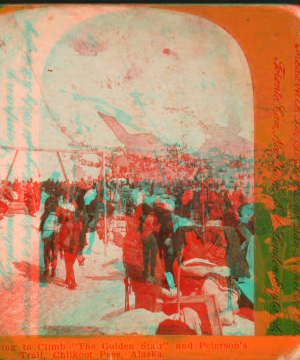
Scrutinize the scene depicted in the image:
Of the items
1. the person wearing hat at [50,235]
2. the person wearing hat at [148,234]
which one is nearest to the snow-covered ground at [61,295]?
the person wearing hat at [50,235]

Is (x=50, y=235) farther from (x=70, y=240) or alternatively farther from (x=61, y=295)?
(x=61, y=295)

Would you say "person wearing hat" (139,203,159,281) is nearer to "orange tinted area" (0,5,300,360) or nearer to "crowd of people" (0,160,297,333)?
"crowd of people" (0,160,297,333)

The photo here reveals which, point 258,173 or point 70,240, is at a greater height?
point 258,173

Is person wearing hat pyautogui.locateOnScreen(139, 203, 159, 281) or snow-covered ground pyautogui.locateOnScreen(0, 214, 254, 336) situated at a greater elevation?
person wearing hat pyautogui.locateOnScreen(139, 203, 159, 281)

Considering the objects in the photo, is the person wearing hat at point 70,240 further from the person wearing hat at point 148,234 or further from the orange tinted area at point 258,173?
the orange tinted area at point 258,173

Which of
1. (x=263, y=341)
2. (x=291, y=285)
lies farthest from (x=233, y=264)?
(x=263, y=341)

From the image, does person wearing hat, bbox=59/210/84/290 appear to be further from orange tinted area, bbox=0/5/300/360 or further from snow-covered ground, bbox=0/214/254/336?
orange tinted area, bbox=0/5/300/360

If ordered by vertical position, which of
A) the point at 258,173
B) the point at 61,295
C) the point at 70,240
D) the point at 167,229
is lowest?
the point at 61,295

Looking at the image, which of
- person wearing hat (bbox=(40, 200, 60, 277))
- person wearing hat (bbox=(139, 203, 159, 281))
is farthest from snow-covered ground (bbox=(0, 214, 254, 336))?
person wearing hat (bbox=(139, 203, 159, 281))

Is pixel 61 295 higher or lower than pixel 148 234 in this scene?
lower

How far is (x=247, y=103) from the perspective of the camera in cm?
324

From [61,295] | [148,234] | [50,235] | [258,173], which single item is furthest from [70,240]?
[258,173]

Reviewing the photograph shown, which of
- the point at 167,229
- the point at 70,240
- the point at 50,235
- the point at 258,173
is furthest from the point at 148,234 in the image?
the point at 258,173

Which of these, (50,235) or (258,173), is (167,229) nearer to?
(258,173)
